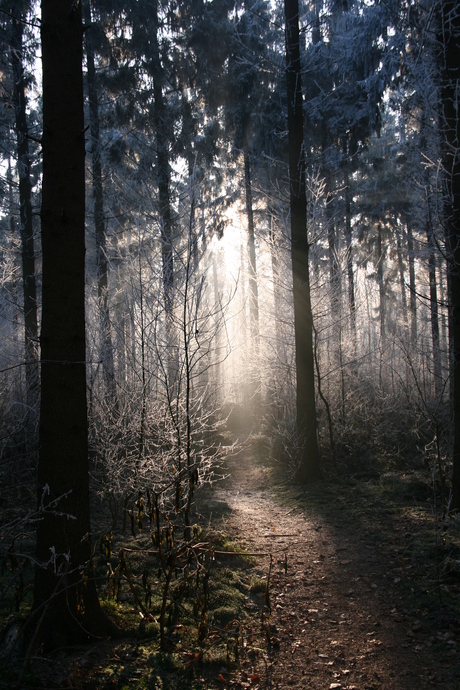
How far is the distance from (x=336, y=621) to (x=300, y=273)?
5987 mm

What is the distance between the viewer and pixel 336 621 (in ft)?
12.5

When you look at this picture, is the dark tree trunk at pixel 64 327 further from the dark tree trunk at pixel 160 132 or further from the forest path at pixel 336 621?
the dark tree trunk at pixel 160 132

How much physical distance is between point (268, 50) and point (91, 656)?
16.3m

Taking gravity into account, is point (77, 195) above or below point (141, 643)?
above

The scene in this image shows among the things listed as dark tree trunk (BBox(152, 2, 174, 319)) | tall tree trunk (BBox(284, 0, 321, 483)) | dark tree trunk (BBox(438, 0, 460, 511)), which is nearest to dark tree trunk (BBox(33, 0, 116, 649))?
dark tree trunk (BBox(438, 0, 460, 511))

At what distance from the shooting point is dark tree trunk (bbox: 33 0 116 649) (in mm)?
3096

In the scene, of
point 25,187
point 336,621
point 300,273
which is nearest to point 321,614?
point 336,621

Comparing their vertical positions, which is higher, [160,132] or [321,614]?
[160,132]

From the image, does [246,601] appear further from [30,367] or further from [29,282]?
[29,282]

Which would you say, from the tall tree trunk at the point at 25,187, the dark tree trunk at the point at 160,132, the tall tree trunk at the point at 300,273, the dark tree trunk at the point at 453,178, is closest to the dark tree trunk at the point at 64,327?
the dark tree trunk at the point at 453,178

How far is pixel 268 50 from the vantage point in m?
14.1

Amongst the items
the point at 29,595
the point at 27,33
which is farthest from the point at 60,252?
the point at 27,33

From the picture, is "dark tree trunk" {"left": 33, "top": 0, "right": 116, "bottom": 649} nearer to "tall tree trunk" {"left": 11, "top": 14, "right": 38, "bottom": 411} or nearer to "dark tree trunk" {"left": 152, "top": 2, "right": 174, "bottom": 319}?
"tall tree trunk" {"left": 11, "top": 14, "right": 38, "bottom": 411}

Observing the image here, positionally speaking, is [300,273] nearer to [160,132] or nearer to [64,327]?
[64,327]
